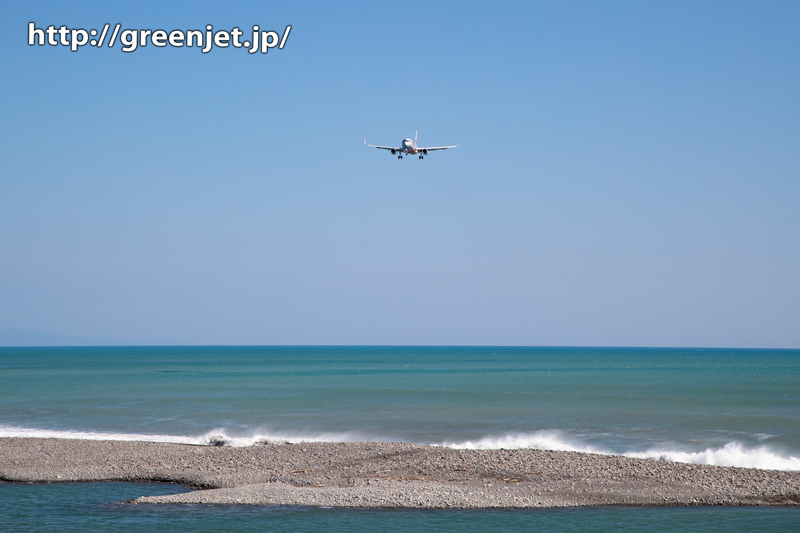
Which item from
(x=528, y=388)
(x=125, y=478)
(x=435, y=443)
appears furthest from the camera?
(x=528, y=388)

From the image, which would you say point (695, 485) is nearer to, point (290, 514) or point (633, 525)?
point (633, 525)

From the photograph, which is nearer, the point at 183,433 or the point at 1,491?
the point at 1,491

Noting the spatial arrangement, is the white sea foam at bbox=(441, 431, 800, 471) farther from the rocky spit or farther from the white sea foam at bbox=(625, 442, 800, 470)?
the rocky spit

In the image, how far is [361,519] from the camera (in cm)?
1972

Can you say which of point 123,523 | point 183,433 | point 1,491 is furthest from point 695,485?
point 183,433

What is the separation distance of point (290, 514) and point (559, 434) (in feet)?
67.8

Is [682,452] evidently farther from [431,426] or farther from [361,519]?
[361,519]

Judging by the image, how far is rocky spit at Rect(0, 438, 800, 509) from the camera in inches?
851

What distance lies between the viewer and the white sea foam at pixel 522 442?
2961 cm

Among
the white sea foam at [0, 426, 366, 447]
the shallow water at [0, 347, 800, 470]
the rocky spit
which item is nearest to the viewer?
the rocky spit

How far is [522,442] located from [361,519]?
16794mm

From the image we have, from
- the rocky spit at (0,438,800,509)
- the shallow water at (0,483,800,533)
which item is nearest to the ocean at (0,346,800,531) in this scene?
the shallow water at (0,483,800,533)

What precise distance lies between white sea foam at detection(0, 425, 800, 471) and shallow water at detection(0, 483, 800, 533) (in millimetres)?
9021

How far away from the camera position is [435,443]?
112ft
